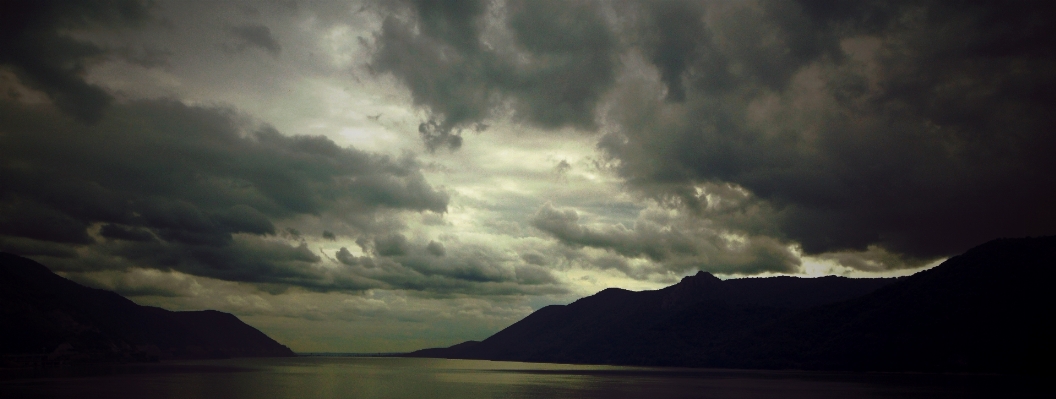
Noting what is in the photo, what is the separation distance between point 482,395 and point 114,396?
2593 inches

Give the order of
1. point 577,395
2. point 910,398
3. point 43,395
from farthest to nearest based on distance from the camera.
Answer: point 577,395
point 910,398
point 43,395

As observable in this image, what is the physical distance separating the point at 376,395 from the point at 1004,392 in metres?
128

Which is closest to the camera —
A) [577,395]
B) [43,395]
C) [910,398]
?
[43,395]

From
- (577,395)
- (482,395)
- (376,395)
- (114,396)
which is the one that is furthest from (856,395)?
(114,396)

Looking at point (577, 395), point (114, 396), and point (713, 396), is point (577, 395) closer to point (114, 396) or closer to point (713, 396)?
point (713, 396)

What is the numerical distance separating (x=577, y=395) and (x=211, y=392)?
72.6 meters

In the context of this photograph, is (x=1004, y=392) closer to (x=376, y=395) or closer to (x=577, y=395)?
(x=577, y=395)

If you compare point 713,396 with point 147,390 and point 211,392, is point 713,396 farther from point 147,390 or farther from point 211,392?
point 147,390

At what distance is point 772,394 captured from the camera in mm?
133500

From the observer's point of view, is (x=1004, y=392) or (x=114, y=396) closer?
(x=114, y=396)

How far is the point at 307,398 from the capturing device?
11450cm

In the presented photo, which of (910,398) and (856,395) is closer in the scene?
(910,398)

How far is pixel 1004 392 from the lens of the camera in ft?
428

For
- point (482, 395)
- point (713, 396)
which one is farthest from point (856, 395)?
point (482, 395)
